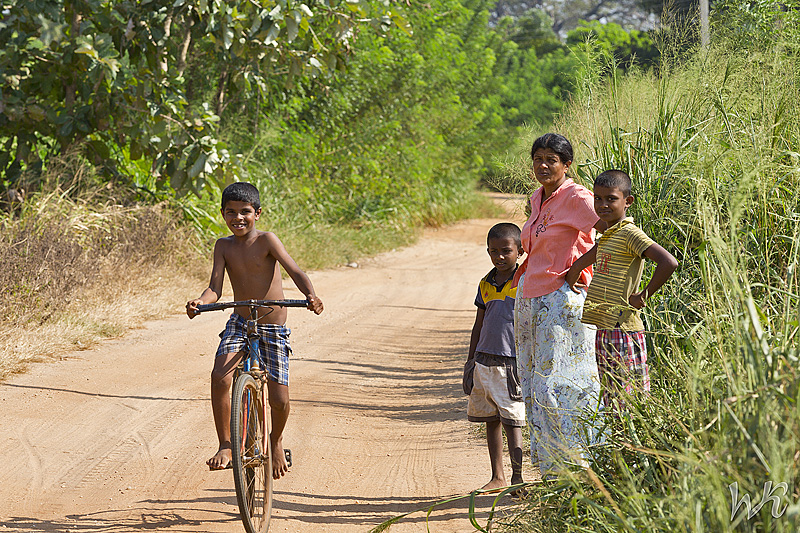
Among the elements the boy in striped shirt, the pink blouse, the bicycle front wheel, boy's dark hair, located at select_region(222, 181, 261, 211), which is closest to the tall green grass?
the boy in striped shirt

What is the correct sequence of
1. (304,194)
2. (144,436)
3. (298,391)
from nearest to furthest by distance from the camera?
(144,436) < (298,391) < (304,194)

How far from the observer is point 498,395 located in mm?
3998


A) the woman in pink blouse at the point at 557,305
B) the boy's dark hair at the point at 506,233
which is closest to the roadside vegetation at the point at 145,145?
the boy's dark hair at the point at 506,233

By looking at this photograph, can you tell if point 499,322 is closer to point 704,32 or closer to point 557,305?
point 557,305

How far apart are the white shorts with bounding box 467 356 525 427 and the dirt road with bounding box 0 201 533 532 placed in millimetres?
414

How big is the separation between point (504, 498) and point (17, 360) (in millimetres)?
4207

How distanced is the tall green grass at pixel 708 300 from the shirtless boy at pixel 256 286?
131 cm

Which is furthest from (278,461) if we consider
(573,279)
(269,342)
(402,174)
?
(402,174)

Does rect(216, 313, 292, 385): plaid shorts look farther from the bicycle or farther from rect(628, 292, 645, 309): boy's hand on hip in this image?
rect(628, 292, 645, 309): boy's hand on hip

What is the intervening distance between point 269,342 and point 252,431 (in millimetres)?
442

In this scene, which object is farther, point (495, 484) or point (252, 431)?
point (495, 484)

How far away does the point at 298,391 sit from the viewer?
6.33 meters

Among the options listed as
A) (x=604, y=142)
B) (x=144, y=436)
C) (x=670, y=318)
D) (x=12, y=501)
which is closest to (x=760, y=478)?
(x=670, y=318)

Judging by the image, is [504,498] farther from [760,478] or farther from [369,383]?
[369,383]
